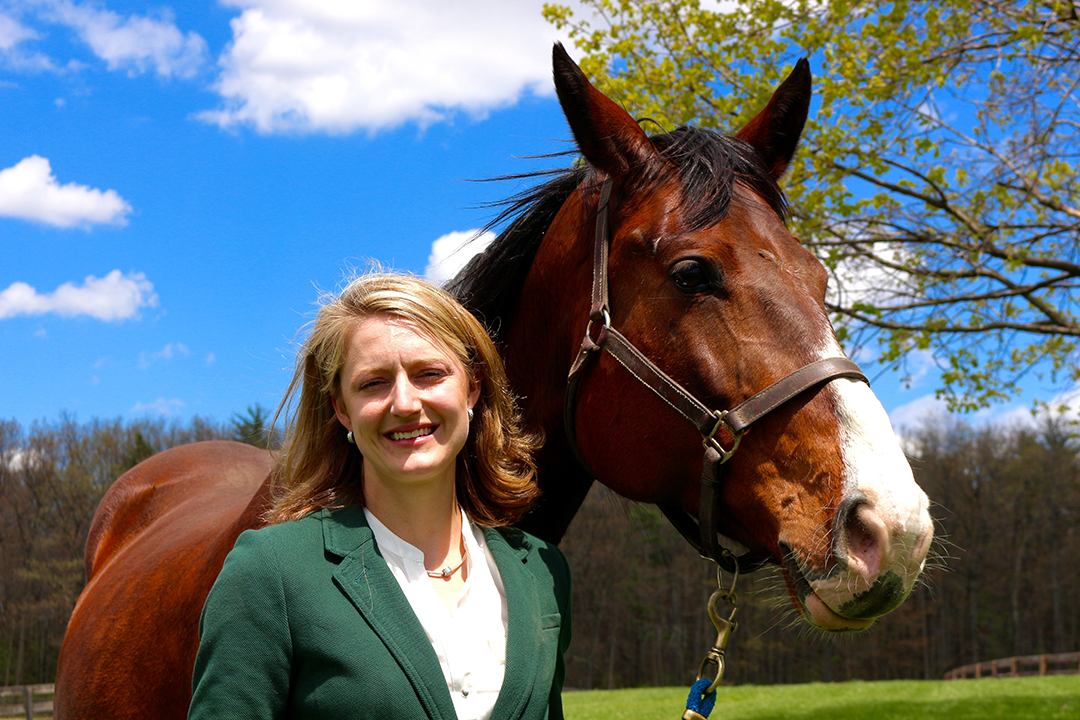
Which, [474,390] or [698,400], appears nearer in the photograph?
[698,400]

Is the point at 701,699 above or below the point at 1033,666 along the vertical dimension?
above

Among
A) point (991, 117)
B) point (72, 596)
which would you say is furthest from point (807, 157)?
point (72, 596)

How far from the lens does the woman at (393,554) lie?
1.58m

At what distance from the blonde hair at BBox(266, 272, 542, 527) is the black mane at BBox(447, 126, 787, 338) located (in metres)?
0.44

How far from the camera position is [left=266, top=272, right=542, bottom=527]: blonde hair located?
6.30 feet

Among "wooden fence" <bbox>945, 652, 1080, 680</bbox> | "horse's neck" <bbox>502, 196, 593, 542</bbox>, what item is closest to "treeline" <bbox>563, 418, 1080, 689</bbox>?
"wooden fence" <bbox>945, 652, 1080, 680</bbox>

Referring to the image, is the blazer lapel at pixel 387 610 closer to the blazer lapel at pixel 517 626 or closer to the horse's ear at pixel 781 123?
the blazer lapel at pixel 517 626

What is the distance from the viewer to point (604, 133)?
2369 millimetres

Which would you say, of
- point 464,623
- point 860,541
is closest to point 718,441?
point 860,541

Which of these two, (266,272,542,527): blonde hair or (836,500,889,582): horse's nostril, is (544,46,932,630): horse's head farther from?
(266,272,542,527): blonde hair

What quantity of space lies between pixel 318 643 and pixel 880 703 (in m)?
15.1

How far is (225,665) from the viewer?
5.09 ft

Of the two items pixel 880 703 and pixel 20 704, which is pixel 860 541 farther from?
pixel 20 704

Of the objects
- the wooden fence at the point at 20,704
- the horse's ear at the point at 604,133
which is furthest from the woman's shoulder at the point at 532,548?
the wooden fence at the point at 20,704
